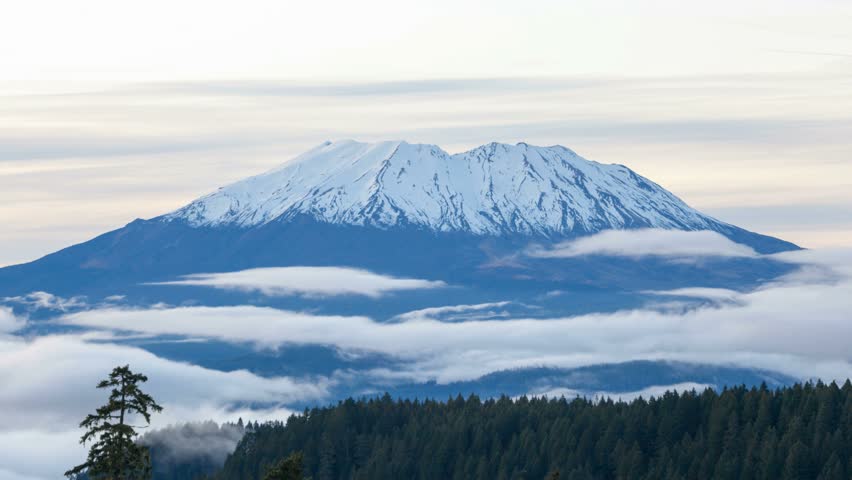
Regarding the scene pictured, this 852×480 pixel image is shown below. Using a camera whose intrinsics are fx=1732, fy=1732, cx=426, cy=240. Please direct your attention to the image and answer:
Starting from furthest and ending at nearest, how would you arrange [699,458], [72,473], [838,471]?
[699,458] → [838,471] → [72,473]

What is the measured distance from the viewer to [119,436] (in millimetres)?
71562

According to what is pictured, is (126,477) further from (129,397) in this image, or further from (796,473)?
(796,473)

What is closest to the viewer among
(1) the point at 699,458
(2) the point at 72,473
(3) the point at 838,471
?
(2) the point at 72,473

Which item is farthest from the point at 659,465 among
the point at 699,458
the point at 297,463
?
the point at 297,463

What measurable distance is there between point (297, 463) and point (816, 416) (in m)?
138

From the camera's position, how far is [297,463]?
233 ft

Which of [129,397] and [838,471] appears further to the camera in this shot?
[838,471]

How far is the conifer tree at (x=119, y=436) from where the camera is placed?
70.4 metres

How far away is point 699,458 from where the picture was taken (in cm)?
19488

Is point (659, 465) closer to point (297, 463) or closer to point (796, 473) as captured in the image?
point (796, 473)

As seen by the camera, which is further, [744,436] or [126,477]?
[744,436]

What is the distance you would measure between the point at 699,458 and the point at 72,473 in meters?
136

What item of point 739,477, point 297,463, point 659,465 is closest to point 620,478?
point 659,465

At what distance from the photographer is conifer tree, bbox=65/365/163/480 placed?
70438mm
